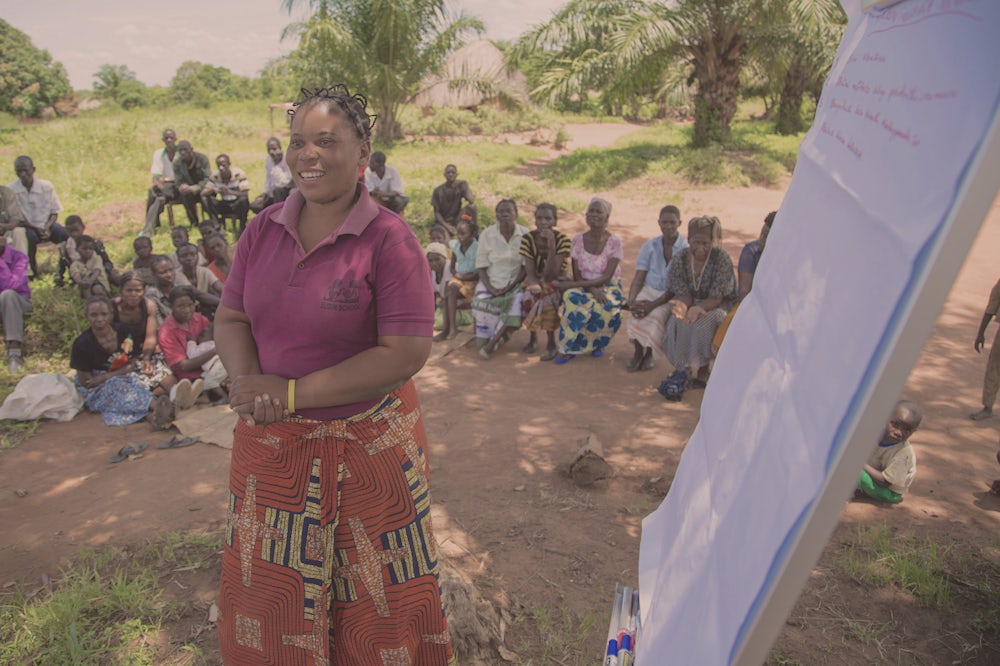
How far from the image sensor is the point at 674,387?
16.8 ft

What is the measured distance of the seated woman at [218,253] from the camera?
Answer: 682 cm

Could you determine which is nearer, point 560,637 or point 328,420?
point 328,420

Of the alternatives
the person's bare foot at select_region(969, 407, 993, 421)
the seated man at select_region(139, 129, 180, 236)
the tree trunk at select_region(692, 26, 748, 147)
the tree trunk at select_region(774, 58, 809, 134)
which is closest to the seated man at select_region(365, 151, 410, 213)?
the seated man at select_region(139, 129, 180, 236)

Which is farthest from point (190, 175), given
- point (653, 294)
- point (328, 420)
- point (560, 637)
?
point (328, 420)

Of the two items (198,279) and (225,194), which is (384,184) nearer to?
(225,194)

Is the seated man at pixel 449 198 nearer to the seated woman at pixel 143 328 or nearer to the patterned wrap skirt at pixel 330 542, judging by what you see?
the seated woman at pixel 143 328

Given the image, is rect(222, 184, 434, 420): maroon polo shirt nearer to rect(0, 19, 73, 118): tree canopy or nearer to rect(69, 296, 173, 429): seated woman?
rect(69, 296, 173, 429): seated woman

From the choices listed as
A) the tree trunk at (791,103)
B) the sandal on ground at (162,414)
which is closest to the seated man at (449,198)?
the sandal on ground at (162,414)

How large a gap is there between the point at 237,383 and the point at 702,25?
1321 centimetres

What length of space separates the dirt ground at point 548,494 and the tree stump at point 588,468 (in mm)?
59

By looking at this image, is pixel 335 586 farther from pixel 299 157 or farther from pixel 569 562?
pixel 569 562

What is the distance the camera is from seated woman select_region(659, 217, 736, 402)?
512 centimetres

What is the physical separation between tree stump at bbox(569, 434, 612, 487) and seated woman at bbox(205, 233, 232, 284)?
436 centimetres

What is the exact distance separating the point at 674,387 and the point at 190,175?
25.4 ft
